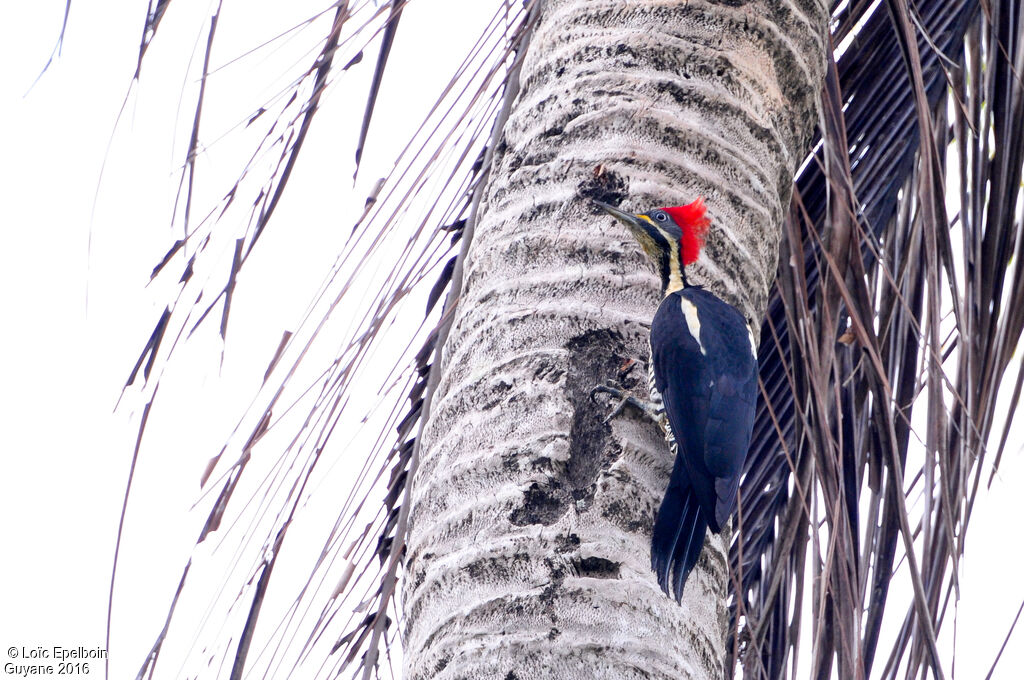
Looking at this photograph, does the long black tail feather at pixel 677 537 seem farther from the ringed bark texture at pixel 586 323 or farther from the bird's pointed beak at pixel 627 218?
the bird's pointed beak at pixel 627 218

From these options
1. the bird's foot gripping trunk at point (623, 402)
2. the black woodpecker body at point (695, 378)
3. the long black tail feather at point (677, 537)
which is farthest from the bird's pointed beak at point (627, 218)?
the long black tail feather at point (677, 537)

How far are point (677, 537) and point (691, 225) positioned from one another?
24.4 inches

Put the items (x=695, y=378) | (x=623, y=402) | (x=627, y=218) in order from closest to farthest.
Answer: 1. (x=623, y=402)
2. (x=627, y=218)
3. (x=695, y=378)

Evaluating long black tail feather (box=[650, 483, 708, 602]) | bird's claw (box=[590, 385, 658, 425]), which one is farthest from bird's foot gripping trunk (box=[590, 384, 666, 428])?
long black tail feather (box=[650, 483, 708, 602])

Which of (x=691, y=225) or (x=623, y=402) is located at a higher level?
(x=691, y=225)

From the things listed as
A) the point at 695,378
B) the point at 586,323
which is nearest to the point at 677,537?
the point at 586,323

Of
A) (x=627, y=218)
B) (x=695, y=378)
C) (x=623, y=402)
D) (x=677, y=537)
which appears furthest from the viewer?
(x=695, y=378)

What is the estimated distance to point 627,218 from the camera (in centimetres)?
202

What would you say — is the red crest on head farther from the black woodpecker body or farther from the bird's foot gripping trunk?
the bird's foot gripping trunk

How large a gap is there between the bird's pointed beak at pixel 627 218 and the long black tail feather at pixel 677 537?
18.7 inches

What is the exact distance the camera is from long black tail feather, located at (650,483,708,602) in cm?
169

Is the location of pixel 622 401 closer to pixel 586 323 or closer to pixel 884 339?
pixel 586 323

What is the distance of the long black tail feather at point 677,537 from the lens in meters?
1.69

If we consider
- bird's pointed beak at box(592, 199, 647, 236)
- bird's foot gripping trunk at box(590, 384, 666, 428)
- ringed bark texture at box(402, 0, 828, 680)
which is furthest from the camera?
bird's pointed beak at box(592, 199, 647, 236)
